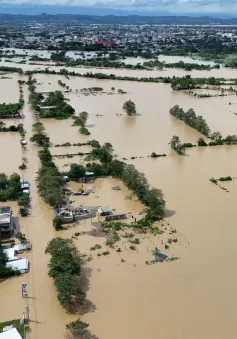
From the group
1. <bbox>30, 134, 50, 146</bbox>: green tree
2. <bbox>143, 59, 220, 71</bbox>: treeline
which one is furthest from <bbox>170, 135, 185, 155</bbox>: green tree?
<bbox>143, 59, 220, 71</bbox>: treeline

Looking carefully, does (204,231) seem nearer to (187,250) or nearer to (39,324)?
(187,250)

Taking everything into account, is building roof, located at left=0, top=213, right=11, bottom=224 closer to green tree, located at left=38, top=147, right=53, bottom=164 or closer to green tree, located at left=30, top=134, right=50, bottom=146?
green tree, located at left=38, top=147, right=53, bottom=164

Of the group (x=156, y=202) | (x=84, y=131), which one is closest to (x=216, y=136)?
(x=84, y=131)

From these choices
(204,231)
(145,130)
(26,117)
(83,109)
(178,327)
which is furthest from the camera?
(83,109)

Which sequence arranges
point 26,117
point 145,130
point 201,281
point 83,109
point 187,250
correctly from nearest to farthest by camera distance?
point 201,281 → point 187,250 → point 145,130 → point 26,117 → point 83,109

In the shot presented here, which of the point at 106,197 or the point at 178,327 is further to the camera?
the point at 106,197

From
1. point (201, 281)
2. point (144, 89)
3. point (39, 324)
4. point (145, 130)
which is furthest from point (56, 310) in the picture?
point (144, 89)

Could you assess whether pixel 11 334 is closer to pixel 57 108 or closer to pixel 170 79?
pixel 57 108

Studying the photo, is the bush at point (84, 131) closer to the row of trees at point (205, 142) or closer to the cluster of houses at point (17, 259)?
the row of trees at point (205, 142)
